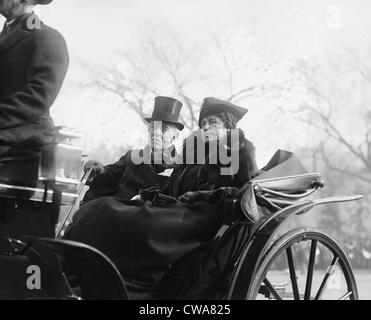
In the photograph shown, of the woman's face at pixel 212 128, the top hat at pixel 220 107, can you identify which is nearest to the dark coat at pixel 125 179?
the woman's face at pixel 212 128

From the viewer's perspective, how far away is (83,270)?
8.05ft

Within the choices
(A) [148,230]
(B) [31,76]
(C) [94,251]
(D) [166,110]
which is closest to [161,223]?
(A) [148,230]

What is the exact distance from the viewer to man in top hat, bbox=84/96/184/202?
3182 millimetres

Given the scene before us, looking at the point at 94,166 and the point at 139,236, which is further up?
the point at 94,166

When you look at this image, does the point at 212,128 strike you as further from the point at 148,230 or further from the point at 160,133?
the point at 148,230

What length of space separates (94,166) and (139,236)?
1.87ft

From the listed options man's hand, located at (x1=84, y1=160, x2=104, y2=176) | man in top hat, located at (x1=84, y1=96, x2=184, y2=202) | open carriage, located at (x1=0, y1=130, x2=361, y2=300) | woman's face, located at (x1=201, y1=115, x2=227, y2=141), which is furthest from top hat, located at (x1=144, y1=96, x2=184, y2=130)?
open carriage, located at (x1=0, y1=130, x2=361, y2=300)

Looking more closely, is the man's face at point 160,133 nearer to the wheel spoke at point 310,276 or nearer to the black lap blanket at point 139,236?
the black lap blanket at point 139,236

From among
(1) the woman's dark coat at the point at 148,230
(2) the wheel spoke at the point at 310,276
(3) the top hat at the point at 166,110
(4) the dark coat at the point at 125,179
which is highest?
(3) the top hat at the point at 166,110

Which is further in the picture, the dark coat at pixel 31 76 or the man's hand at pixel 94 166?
the man's hand at pixel 94 166

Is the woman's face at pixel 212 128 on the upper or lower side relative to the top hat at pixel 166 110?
lower

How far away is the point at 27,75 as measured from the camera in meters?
2.55

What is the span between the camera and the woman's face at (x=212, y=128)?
9.58 ft
